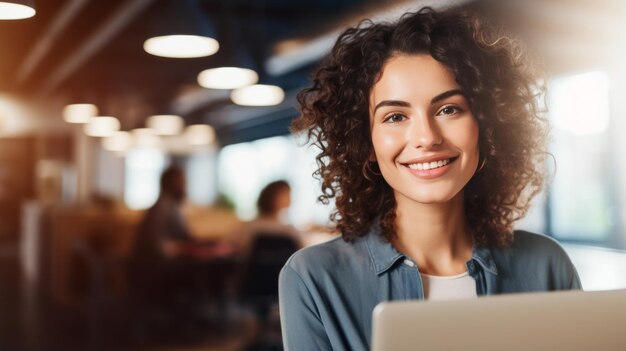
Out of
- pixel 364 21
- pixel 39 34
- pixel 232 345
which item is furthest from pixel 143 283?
pixel 364 21

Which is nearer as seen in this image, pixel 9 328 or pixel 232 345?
pixel 9 328

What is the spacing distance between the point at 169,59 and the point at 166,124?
489 mm

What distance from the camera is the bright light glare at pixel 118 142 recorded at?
3537 millimetres

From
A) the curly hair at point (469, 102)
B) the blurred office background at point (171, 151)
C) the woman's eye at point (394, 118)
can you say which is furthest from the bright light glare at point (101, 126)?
the woman's eye at point (394, 118)

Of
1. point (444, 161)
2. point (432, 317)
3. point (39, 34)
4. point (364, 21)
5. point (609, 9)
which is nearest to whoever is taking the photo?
point (432, 317)

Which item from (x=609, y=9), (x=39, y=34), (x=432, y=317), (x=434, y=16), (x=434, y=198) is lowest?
(x=432, y=317)

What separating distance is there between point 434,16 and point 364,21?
0.69 ft

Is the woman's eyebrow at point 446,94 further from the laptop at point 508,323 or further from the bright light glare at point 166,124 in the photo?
the bright light glare at point 166,124

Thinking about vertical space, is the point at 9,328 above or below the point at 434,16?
below

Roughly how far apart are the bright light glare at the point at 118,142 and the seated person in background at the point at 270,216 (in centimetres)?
89

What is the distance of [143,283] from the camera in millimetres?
4215

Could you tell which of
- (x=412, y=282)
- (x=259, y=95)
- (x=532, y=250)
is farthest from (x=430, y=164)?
(x=259, y=95)

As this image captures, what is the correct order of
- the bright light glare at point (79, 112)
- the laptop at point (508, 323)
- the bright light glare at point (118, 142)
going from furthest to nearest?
the bright light glare at point (118, 142)
the bright light glare at point (79, 112)
the laptop at point (508, 323)

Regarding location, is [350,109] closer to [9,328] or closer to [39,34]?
[39,34]
